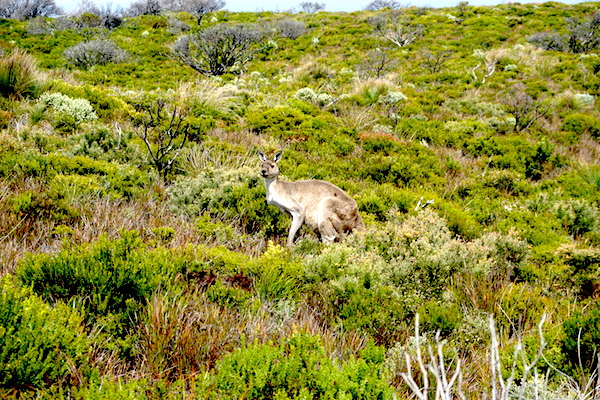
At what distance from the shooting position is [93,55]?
794 inches

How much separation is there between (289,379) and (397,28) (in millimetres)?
33508

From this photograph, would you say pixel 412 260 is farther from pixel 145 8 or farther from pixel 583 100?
pixel 145 8

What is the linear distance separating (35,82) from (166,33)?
21.2 metres

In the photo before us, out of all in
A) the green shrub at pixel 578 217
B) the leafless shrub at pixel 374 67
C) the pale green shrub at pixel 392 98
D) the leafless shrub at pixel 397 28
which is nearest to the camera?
the green shrub at pixel 578 217

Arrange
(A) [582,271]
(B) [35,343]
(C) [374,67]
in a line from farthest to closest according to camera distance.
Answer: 1. (C) [374,67]
2. (A) [582,271]
3. (B) [35,343]

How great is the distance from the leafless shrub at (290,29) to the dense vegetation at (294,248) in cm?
1668

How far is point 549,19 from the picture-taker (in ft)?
101

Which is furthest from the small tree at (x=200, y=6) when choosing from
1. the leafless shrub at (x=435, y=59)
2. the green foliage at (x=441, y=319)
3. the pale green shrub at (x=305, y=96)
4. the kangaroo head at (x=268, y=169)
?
the green foliage at (x=441, y=319)

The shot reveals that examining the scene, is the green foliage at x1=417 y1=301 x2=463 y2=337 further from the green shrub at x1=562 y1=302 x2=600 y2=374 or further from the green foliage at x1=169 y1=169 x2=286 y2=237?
the green foliage at x1=169 y1=169 x2=286 y2=237

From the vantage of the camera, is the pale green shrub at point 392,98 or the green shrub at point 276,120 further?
the pale green shrub at point 392,98

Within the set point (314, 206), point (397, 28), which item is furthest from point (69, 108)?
point (397, 28)

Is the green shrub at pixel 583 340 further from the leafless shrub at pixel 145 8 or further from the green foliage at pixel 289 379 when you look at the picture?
the leafless shrub at pixel 145 8

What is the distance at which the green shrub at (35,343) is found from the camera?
2.13m

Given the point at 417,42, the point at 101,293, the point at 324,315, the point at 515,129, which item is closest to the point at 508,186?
the point at 515,129
